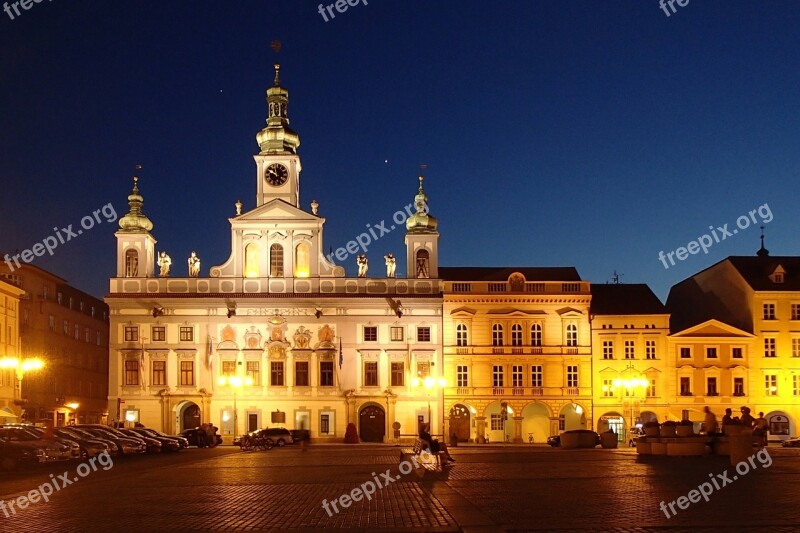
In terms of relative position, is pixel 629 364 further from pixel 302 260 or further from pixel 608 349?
pixel 302 260

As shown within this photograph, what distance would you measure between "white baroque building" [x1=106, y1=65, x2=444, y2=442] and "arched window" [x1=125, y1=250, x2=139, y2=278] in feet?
4.37

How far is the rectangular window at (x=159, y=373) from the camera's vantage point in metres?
73.5

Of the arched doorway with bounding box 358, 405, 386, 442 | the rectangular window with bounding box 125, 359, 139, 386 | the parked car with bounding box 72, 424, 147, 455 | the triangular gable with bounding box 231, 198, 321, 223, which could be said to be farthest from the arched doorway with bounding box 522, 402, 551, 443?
the parked car with bounding box 72, 424, 147, 455

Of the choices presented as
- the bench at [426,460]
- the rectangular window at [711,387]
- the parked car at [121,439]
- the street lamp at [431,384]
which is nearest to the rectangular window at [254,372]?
the street lamp at [431,384]

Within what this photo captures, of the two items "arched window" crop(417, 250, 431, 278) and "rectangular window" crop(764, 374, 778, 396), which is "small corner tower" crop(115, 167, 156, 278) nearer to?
"arched window" crop(417, 250, 431, 278)

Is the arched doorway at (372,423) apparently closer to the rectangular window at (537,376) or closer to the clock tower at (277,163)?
the rectangular window at (537,376)

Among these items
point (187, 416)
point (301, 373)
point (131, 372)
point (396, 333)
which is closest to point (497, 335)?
point (396, 333)

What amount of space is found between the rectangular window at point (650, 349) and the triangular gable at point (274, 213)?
2365 cm

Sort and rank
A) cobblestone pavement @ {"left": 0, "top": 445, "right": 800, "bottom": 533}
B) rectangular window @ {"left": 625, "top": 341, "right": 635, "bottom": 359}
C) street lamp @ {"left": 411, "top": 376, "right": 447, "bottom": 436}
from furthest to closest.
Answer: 1. rectangular window @ {"left": 625, "top": 341, "right": 635, "bottom": 359}
2. street lamp @ {"left": 411, "top": 376, "right": 447, "bottom": 436}
3. cobblestone pavement @ {"left": 0, "top": 445, "right": 800, "bottom": 533}

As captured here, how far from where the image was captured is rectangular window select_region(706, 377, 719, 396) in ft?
242

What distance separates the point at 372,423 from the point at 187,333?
1364 cm

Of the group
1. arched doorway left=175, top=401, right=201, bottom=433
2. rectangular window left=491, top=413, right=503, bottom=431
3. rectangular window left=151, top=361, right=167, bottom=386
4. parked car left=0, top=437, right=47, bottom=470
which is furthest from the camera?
rectangular window left=491, top=413, right=503, bottom=431

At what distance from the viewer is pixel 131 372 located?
7375 cm

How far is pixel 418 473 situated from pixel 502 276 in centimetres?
4798
